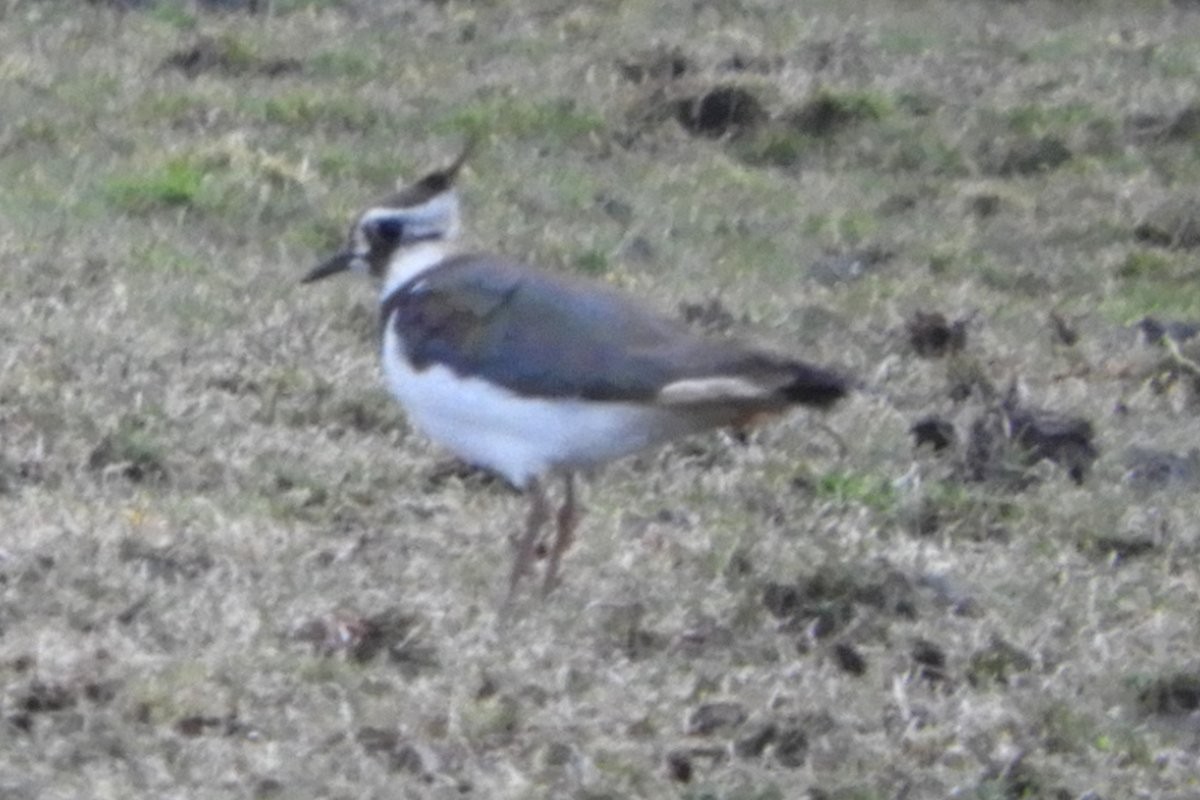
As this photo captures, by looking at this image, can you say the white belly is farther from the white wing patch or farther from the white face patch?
the white face patch

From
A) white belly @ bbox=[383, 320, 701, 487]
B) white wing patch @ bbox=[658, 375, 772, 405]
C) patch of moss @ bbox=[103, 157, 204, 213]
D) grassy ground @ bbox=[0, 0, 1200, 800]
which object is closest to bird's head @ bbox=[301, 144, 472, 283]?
white belly @ bbox=[383, 320, 701, 487]

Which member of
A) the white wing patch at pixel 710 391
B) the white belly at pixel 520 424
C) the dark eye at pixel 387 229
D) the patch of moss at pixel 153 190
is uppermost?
the white wing patch at pixel 710 391

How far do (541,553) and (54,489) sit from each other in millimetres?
1173

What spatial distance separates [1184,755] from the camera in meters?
5.97

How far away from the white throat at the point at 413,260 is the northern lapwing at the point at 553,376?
92mm

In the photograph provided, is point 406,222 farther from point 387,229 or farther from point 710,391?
point 710,391

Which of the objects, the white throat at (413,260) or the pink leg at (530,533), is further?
the white throat at (413,260)

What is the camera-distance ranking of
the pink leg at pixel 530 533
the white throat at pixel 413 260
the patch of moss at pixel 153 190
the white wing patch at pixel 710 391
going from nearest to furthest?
the white wing patch at pixel 710 391, the pink leg at pixel 530 533, the white throat at pixel 413 260, the patch of moss at pixel 153 190

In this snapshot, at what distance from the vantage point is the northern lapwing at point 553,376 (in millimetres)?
6301

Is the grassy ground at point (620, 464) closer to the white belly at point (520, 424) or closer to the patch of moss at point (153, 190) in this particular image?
the patch of moss at point (153, 190)

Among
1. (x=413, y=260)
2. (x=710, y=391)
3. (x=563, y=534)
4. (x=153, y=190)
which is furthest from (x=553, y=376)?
(x=153, y=190)

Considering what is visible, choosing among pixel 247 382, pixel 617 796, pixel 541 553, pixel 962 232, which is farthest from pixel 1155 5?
pixel 617 796

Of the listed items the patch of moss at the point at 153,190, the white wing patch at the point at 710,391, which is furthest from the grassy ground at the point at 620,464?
the white wing patch at the point at 710,391

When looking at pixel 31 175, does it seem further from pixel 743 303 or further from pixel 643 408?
pixel 643 408
